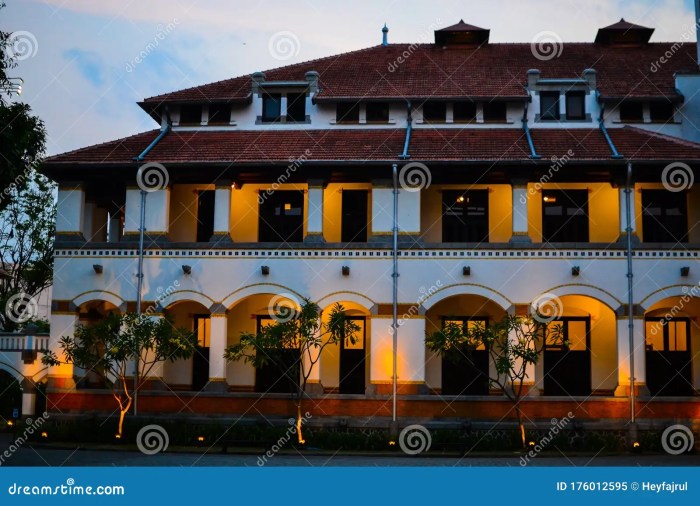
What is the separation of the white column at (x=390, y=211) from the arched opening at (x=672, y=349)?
26.0 ft

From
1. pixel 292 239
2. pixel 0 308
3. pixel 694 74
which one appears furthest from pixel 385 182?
pixel 0 308

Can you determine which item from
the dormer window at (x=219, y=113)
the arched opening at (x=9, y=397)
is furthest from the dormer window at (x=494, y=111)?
the arched opening at (x=9, y=397)

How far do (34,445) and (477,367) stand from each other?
44.1 ft

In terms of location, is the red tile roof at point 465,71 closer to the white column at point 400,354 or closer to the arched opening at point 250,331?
the arched opening at point 250,331

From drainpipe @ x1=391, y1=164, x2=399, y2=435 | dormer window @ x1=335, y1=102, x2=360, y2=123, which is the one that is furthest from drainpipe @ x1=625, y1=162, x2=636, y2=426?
dormer window @ x1=335, y1=102, x2=360, y2=123

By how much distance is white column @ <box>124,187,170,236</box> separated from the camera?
25.9 meters

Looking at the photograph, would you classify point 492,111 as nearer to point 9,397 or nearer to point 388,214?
point 388,214

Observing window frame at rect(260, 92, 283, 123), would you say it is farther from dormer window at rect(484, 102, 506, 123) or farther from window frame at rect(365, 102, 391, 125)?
dormer window at rect(484, 102, 506, 123)

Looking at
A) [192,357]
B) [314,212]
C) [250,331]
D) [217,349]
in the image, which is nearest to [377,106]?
[314,212]

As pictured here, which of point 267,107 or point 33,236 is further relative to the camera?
point 33,236

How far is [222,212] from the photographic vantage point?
2592cm

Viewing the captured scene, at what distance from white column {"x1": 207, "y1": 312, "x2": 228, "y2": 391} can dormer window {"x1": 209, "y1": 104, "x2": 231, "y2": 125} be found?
7273 mm

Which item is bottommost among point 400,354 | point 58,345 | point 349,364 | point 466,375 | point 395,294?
point 466,375

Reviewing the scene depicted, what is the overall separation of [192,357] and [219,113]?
8.39 meters
